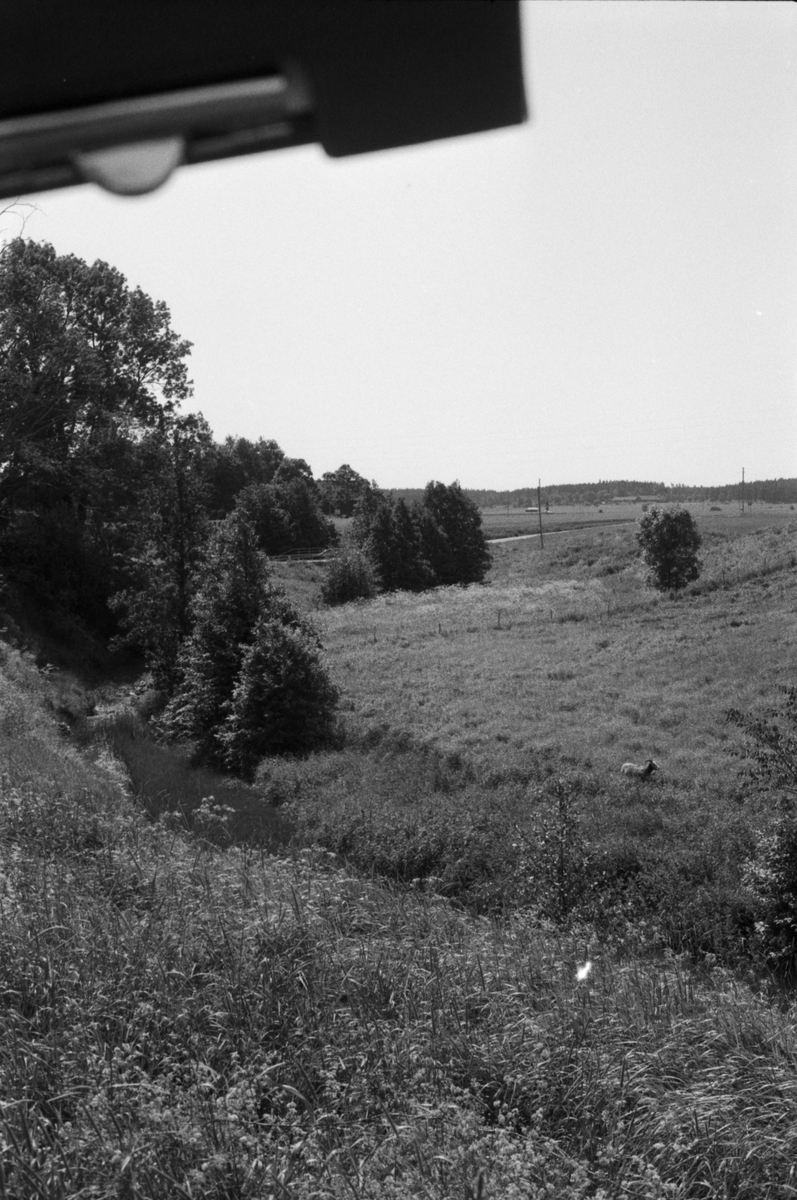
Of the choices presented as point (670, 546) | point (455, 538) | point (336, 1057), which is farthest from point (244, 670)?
point (336, 1057)

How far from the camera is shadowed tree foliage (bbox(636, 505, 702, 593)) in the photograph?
26.3 m

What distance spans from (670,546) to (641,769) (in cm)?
1423

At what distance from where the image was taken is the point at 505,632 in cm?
2480

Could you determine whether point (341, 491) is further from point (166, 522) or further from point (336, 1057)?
point (336, 1057)

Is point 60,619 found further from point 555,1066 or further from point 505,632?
point 555,1066

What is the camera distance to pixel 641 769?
13789 millimetres

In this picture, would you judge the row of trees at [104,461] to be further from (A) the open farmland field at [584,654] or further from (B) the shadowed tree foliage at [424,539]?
(A) the open farmland field at [584,654]

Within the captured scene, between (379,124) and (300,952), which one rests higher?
(379,124)

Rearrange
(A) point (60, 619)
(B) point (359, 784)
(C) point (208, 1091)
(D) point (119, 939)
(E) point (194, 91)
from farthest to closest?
(A) point (60, 619), (B) point (359, 784), (D) point (119, 939), (C) point (208, 1091), (E) point (194, 91)

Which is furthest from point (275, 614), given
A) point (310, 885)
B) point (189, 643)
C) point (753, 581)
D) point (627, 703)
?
point (310, 885)

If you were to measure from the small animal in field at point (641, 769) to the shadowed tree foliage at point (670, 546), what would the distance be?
12.9 metres

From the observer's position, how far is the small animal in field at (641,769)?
1366cm

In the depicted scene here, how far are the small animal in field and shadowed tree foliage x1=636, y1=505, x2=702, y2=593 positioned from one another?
1291 cm

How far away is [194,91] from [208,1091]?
2.68 metres
